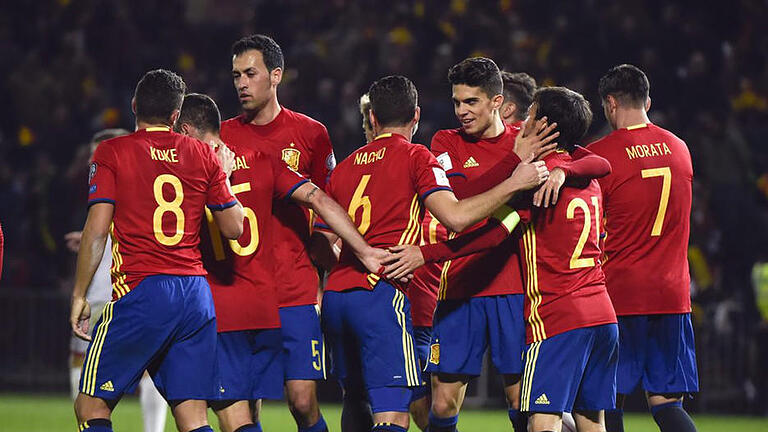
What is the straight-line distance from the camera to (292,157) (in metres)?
7.20

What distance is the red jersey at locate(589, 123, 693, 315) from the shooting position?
23.0 feet

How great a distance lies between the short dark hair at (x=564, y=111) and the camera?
20.0 feet

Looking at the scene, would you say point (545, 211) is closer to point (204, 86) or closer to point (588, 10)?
point (588, 10)

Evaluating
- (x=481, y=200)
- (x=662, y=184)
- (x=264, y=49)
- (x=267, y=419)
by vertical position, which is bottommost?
Result: (x=267, y=419)

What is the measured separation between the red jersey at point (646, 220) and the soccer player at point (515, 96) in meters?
0.77

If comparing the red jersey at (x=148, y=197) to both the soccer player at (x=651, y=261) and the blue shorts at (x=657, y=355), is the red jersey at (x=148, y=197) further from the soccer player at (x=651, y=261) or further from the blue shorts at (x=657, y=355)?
the blue shorts at (x=657, y=355)

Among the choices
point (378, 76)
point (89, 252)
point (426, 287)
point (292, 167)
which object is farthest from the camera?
point (378, 76)

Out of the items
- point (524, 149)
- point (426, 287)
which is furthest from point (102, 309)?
point (524, 149)

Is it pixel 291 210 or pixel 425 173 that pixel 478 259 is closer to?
pixel 425 173

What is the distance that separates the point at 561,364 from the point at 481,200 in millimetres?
948

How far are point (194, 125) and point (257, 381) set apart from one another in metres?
1.54

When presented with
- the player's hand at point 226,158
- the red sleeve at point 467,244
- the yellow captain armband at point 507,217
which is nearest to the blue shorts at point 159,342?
the player's hand at point 226,158

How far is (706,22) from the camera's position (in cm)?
1625

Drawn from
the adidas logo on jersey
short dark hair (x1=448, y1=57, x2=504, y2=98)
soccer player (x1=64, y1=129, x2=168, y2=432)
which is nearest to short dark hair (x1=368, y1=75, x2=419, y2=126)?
short dark hair (x1=448, y1=57, x2=504, y2=98)
